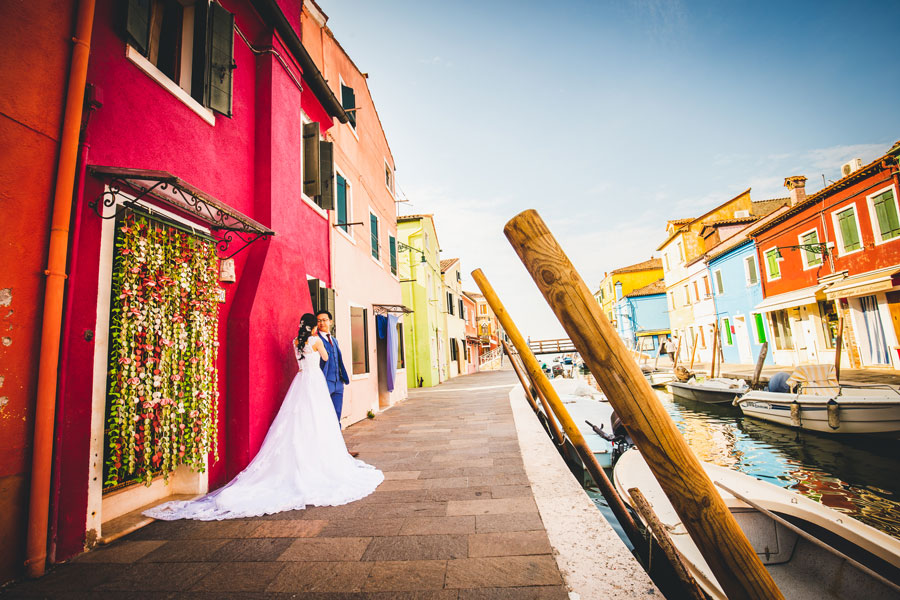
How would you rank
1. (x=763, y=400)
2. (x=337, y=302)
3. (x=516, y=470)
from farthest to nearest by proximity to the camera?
(x=763, y=400) → (x=337, y=302) → (x=516, y=470)

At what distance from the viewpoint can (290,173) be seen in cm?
591

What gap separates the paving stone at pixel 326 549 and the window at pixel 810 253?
19.4 metres

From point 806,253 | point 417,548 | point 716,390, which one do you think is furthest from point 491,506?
point 806,253

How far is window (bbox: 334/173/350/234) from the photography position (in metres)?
8.56

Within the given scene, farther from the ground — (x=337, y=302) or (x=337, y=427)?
(x=337, y=302)

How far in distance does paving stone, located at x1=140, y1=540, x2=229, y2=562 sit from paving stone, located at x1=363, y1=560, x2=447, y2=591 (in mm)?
1206

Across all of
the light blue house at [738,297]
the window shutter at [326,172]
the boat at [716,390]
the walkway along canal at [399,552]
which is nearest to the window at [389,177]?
the window shutter at [326,172]

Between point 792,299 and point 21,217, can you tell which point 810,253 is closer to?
point 792,299

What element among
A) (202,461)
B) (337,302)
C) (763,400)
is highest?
(337,302)

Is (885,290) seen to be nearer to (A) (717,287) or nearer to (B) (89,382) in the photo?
(A) (717,287)

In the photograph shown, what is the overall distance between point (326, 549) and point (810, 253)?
2012cm

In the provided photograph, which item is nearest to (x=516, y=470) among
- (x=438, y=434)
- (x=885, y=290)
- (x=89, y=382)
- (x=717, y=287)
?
(x=438, y=434)

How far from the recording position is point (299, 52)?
642cm

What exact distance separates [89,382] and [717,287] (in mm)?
26765
